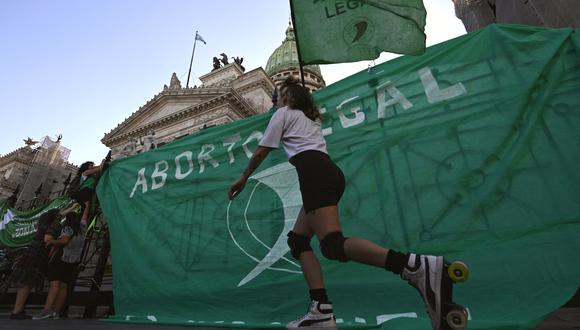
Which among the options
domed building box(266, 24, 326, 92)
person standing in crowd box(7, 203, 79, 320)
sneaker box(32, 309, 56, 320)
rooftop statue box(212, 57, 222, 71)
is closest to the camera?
sneaker box(32, 309, 56, 320)

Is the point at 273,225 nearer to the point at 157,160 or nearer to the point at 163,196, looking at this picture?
the point at 163,196

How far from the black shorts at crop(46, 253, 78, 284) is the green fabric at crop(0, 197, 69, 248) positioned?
156 inches

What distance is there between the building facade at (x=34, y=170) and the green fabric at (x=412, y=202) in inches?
608

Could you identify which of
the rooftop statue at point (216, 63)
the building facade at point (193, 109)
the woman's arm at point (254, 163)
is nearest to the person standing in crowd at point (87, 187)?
the woman's arm at point (254, 163)

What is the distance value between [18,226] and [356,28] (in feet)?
32.9

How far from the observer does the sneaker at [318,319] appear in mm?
1650

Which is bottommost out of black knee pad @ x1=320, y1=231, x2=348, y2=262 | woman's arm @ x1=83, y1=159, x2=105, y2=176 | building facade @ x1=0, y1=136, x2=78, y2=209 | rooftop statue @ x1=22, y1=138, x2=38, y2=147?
black knee pad @ x1=320, y1=231, x2=348, y2=262

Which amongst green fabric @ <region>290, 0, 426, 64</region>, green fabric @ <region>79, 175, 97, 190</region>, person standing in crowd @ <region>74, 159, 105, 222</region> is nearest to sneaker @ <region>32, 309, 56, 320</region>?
person standing in crowd @ <region>74, 159, 105, 222</region>

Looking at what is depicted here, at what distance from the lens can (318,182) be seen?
1.78m

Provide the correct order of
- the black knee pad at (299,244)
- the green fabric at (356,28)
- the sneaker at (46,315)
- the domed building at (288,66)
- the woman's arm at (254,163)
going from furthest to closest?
the domed building at (288,66)
the sneaker at (46,315)
the green fabric at (356,28)
the woman's arm at (254,163)
the black knee pad at (299,244)

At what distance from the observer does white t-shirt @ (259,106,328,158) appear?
204 cm

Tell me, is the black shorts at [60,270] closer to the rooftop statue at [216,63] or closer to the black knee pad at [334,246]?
the black knee pad at [334,246]

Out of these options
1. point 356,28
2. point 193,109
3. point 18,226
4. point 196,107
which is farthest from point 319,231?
point 193,109

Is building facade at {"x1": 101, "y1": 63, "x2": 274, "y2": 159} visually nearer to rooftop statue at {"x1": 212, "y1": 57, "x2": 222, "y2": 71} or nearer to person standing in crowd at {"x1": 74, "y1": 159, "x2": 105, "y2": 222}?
rooftop statue at {"x1": 212, "y1": 57, "x2": 222, "y2": 71}
